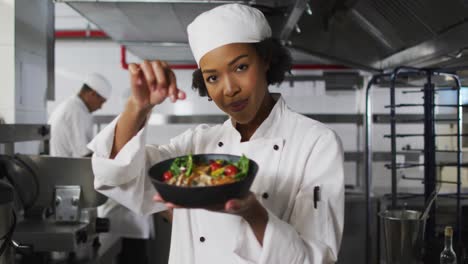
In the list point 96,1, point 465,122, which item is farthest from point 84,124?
point 465,122

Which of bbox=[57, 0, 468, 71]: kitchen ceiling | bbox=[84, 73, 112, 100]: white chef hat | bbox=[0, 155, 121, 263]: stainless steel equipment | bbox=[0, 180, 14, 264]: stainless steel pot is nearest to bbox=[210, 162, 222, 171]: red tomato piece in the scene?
bbox=[0, 180, 14, 264]: stainless steel pot

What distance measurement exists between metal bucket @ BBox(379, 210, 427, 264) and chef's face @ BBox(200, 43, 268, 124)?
1.16 metres

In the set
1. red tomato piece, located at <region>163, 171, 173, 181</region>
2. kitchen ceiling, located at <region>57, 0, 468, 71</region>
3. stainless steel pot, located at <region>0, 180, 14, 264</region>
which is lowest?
stainless steel pot, located at <region>0, 180, 14, 264</region>

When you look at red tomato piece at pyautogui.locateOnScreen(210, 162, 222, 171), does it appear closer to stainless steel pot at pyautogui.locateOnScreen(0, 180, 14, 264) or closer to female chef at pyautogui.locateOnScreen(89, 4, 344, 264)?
female chef at pyautogui.locateOnScreen(89, 4, 344, 264)

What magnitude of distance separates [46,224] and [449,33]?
2091 millimetres

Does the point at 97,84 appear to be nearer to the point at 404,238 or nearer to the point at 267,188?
the point at 404,238

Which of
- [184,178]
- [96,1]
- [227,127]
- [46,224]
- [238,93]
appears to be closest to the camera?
[184,178]

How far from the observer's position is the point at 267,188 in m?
1.08

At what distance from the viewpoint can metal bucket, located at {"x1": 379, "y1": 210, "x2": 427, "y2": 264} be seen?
5.97 ft

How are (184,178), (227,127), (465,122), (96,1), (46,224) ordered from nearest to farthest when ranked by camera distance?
(184,178)
(227,127)
(46,224)
(96,1)
(465,122)

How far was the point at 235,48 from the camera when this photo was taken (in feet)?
3.29

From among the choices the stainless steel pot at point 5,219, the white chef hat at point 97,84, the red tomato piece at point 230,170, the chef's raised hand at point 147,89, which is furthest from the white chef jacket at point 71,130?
the red tomato piece at point 230,170

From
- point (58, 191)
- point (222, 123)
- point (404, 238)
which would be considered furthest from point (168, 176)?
point (404, 238)

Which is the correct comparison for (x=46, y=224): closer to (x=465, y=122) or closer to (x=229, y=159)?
(x=229, y=159)
